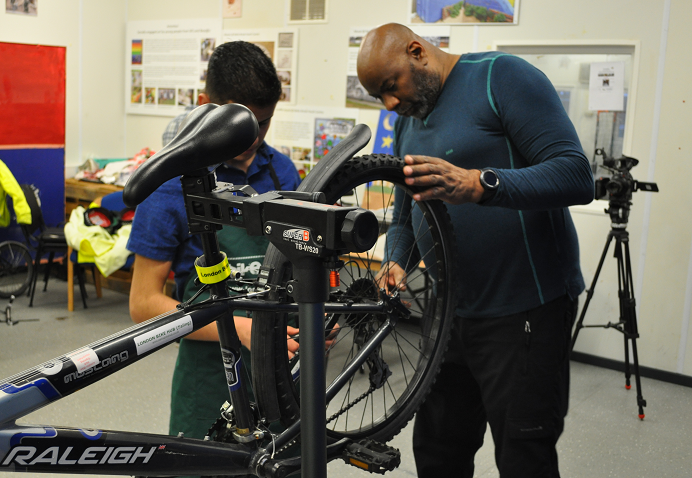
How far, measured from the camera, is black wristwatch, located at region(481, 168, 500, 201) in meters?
1.17

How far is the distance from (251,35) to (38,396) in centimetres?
477

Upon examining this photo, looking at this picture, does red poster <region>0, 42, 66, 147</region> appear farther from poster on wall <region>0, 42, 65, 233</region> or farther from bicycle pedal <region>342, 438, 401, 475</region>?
bicycle pedal <region>342, 438, 401, 475</region>

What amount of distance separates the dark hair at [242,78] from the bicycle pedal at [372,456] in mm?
658

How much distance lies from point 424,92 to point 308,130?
3508 millimetres

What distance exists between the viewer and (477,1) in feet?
13.1

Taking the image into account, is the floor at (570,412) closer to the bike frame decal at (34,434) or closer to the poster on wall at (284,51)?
the bike frame decal at (34,434)

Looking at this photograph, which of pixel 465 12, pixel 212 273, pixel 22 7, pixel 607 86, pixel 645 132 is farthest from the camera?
pixel 22 7

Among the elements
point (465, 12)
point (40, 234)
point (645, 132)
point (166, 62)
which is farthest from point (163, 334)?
point (166, 62)

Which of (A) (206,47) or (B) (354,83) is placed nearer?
(B) (354,83)

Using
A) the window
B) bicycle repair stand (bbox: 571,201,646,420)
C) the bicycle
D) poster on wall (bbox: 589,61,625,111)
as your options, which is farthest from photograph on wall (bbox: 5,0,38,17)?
the bicycle

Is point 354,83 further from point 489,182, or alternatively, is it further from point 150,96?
point 489,182

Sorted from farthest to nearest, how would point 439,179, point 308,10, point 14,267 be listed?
point 14,267
point 308,10
point 439,179

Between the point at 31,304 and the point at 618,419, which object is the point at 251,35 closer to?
the point at 31,304

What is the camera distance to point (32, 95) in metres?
4.91
